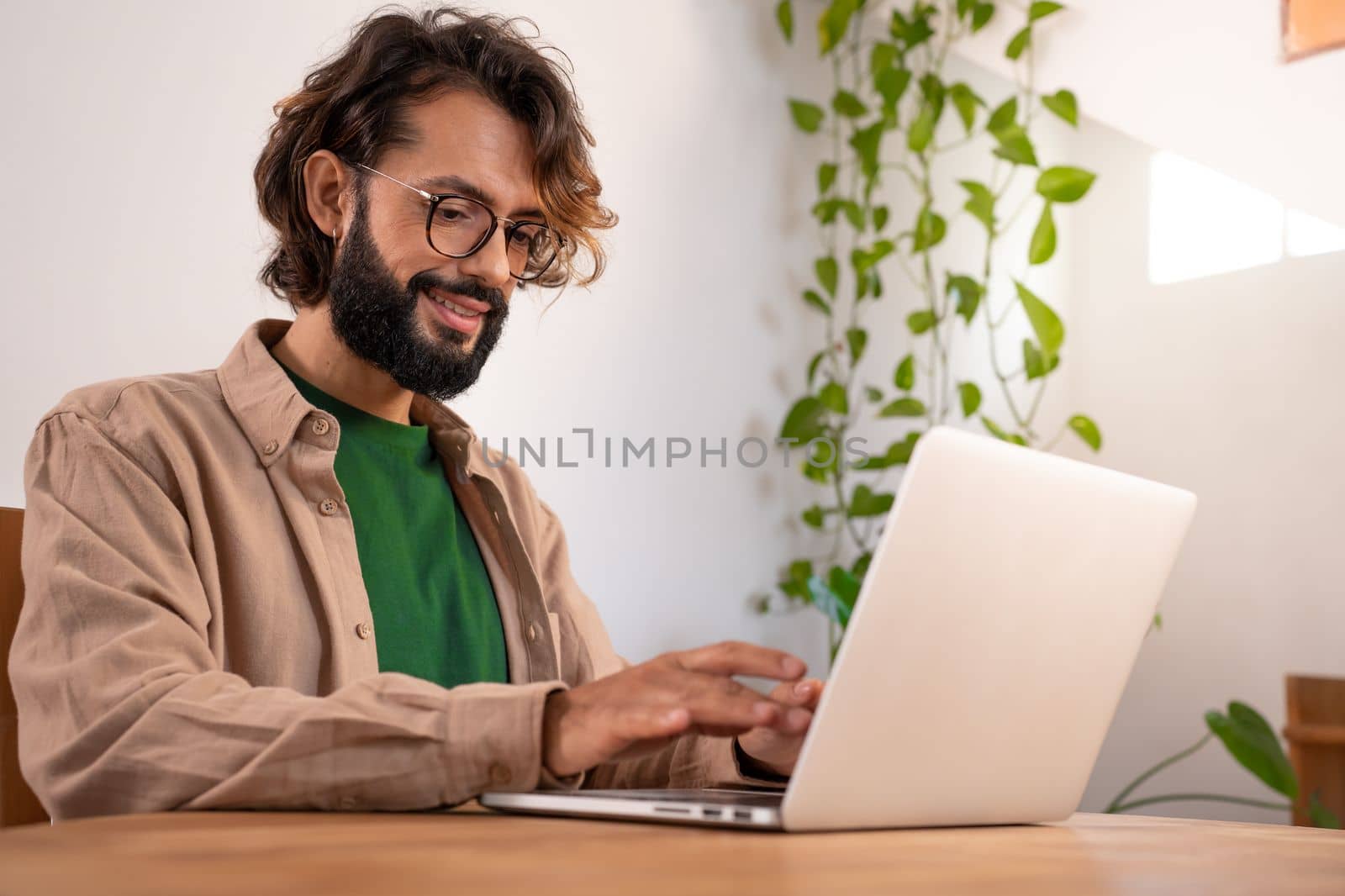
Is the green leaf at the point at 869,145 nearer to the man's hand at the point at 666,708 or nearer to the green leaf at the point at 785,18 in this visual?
the green leaf at the point at 785,18

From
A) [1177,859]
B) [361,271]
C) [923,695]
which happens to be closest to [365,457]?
[361,271]

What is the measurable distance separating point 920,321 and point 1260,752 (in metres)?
1.26

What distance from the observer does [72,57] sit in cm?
183

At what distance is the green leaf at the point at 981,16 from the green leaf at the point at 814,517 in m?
1.24

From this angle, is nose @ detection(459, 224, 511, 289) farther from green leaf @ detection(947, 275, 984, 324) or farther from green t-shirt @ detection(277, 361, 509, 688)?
green leaf @ detection(947, 275, 984, 324)

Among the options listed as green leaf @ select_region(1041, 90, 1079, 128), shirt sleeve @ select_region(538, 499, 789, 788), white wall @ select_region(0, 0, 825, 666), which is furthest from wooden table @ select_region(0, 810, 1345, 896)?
green leaf @ select_region(1041, 90, 1079, 128)

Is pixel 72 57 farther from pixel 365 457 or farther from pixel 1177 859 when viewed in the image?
pixel 1177 859

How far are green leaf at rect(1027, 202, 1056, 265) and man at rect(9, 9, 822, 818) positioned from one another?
1.25 m

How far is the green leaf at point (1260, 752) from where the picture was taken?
2.53 m

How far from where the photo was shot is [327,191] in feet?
5.80

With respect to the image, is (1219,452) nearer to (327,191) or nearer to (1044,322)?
(1044,322)

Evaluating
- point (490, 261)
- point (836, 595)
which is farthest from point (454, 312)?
point (836, 595)

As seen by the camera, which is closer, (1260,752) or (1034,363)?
(1260,752)

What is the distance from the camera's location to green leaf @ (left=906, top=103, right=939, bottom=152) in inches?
119
